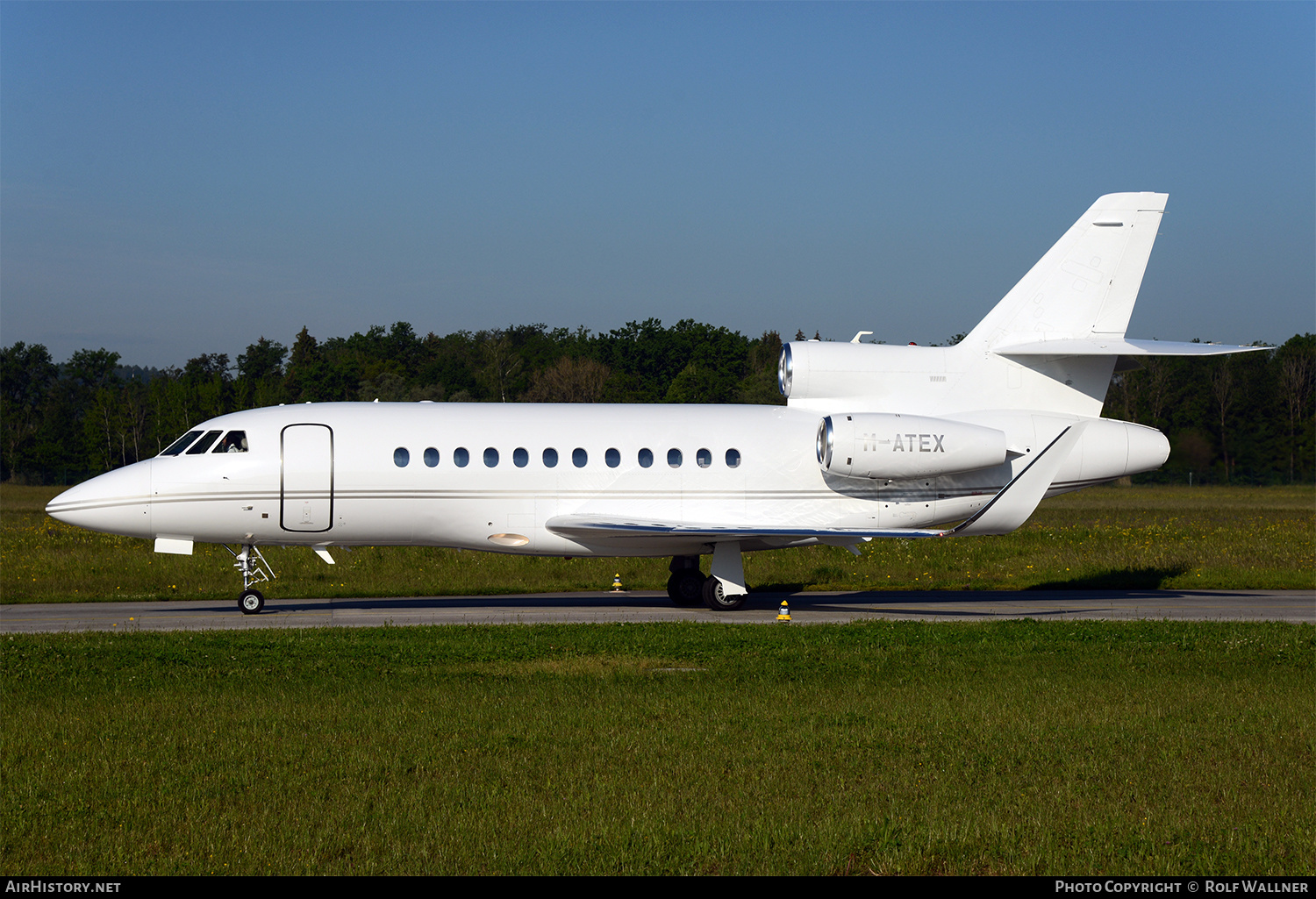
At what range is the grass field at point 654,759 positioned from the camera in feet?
22.9

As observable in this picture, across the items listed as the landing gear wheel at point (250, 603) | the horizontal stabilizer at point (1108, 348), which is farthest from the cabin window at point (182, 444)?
the horizontal stabilizer at point (1108, 348)

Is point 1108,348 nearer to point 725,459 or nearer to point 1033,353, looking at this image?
point 1033,353

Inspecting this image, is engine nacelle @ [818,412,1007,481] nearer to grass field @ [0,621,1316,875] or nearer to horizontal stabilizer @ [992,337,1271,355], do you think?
horizontal stabilizer @ [992,337,1271,355]

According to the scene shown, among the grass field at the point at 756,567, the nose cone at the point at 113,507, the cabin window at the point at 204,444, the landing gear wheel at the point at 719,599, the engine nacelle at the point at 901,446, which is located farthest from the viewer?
A: the grass field at the point at 756,567

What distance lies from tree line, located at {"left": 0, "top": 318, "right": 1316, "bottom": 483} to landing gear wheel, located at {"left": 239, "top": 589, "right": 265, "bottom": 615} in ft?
95.2

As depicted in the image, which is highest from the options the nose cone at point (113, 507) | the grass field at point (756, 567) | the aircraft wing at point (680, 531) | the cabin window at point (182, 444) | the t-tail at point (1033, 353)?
the t-tail at point (1033, 353)

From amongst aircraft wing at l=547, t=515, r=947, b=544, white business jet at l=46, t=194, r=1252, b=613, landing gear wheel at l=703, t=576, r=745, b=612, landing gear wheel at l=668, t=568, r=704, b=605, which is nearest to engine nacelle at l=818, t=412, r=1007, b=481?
white business jet at l=46, t=194, r=1252, b=613

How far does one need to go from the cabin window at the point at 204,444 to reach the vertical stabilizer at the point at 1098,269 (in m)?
15.2

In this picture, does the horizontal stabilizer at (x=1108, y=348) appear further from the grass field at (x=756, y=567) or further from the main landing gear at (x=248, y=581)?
the main landing gear at (x=248, y=581)

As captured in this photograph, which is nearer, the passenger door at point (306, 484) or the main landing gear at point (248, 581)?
the passenger door at point (306, 484)

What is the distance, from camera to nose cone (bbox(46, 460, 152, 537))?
1992 centimetres

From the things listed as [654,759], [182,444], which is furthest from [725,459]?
[654,759]

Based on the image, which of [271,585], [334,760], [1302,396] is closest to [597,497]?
[271,585]

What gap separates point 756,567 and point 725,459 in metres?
7.47
